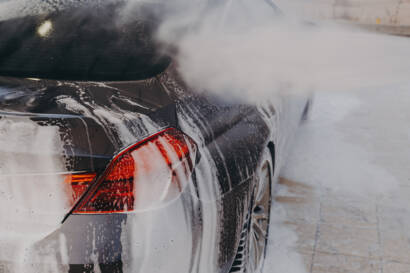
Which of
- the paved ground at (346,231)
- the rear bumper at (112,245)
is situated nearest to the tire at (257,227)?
the paved ground at (346,231)

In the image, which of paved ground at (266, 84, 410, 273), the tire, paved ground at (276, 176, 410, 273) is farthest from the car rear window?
paved ground at (276, 176, 410, 273)

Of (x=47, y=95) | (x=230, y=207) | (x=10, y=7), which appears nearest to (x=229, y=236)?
(x=230, y=207)

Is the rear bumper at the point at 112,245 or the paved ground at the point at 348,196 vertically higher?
the rear bumper at the point at 112,245

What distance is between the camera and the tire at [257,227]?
6.44 ft

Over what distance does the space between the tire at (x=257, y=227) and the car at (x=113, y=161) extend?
0.07 ft

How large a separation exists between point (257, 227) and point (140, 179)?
1.19m

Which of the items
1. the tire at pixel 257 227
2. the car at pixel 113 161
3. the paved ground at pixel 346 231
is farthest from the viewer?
the paved ground at pixel 346 231

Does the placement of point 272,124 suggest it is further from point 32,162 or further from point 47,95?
point 32,162

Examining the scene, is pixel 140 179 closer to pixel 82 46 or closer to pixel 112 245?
pixel 112 245

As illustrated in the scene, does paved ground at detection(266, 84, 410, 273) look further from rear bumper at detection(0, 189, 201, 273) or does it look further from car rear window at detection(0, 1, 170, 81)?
car rear window at detection(0, 1, 170, 81)

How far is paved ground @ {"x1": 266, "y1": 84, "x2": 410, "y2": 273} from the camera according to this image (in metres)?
2.72

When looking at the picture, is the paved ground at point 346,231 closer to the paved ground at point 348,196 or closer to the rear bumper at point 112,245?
the paved ground at point 348,196

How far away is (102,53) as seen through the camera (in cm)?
180

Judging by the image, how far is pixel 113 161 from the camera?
1291 millimetres
